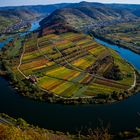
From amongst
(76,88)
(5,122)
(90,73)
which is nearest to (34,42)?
(90,73)

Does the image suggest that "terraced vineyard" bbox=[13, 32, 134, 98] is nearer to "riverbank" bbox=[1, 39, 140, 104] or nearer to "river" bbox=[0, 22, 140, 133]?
"riverbank" bbox=[1, 39, 140, 104]

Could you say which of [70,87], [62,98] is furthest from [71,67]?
[62,98]

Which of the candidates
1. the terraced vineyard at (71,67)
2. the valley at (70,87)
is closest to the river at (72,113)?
the valley at (70,87)

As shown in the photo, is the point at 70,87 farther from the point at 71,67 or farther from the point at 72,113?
the point at 71,67

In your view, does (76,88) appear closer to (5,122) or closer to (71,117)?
(71,117)

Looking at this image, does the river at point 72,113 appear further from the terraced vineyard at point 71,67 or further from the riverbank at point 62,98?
the terraced vineyard at point 71,67
